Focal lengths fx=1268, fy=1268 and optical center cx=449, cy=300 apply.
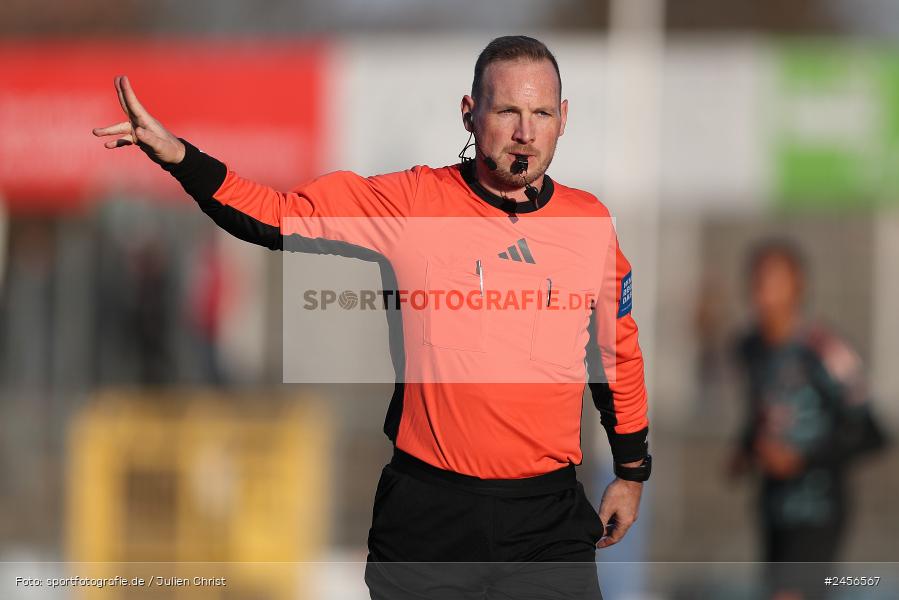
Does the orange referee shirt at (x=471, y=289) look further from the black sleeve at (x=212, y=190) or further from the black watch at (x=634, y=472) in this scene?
the black watch at (x=634, y=472)

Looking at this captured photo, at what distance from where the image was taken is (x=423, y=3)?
78.2ft

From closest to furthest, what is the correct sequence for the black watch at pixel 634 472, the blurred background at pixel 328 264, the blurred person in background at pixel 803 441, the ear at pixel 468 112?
1. the ear at pixel 468 112
2. the black watch at pixel 634 472
3. the blurred person in background at pixel 803 441
4. the blurred background at pixel 328 264

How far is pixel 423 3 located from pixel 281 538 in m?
17.3

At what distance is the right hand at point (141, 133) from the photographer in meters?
3.17

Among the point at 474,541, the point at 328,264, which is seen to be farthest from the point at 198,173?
the point at 328,264

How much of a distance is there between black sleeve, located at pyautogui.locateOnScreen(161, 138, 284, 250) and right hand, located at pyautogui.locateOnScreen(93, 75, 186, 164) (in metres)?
0.03

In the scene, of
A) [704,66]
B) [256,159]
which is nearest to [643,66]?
[704,66]

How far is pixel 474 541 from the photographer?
3.30 meters

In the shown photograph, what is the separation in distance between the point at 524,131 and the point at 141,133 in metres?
0.97

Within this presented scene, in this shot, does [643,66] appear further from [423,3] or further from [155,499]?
[423,3]

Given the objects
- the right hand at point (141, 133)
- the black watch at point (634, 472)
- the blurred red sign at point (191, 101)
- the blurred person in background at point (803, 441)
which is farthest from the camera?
the blurred red sign at point (191, 101)

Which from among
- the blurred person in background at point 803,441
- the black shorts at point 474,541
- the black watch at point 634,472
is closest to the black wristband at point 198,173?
the black shorts at point 474,541

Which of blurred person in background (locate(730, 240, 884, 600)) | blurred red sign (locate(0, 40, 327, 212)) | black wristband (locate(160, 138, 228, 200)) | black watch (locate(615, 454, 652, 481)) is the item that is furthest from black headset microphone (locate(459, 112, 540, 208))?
blurred red sign (locate(0, 40, 327, 212))

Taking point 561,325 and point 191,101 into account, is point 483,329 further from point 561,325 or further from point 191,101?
point 191,101
